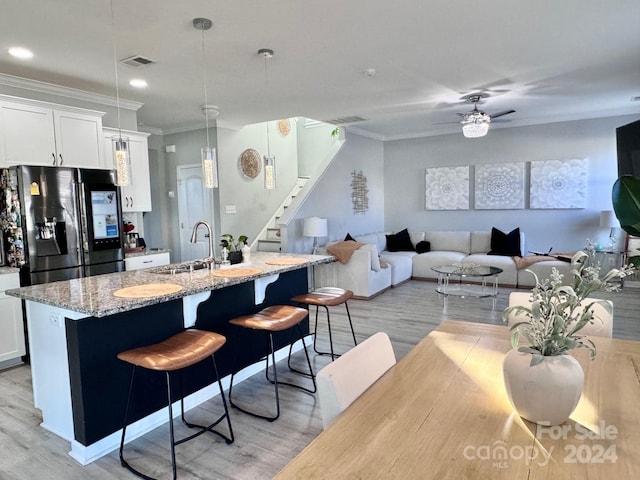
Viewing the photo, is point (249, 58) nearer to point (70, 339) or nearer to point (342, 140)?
point (70, 339)

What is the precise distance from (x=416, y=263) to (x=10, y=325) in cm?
565

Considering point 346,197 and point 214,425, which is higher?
point 346,197

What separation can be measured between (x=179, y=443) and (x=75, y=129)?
3376 millimetres

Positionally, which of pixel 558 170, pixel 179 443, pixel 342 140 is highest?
pixel 342 140

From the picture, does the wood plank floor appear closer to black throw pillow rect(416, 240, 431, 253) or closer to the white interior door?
the white interior door

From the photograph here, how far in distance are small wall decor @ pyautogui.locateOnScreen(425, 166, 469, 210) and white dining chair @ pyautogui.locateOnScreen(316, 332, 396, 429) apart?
6.68 m

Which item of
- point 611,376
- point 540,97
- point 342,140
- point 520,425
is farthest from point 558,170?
point 520,425

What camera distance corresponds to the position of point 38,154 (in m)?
3.90

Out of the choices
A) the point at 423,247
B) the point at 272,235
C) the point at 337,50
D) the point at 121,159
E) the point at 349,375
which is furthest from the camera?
the point at 423,247

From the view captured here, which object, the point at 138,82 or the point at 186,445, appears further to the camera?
the point at 138,82

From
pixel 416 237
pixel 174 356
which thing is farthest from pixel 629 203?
pixel 416 237

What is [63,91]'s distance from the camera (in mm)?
4270

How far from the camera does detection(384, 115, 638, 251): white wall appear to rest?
6.51 meters

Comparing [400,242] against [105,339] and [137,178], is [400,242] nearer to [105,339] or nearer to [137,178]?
[137,178]
